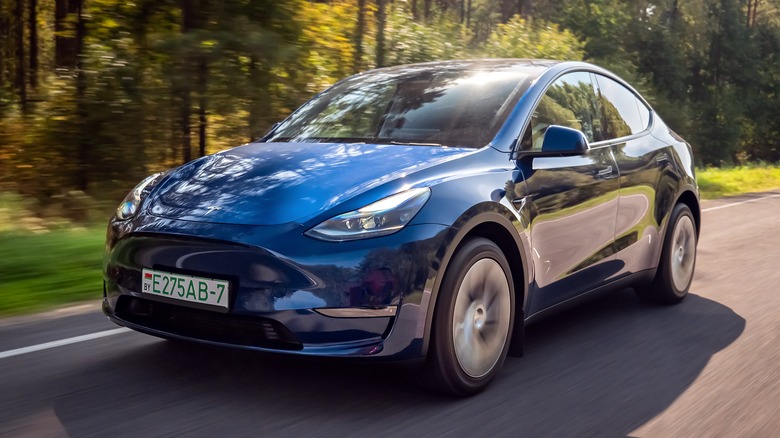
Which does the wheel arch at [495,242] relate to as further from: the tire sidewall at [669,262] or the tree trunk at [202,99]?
the tree trunk at [202,99]

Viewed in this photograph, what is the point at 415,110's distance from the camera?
4.81 m

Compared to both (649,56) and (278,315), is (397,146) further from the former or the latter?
(649,56)

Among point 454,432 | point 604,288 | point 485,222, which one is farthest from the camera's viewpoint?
point 604,288

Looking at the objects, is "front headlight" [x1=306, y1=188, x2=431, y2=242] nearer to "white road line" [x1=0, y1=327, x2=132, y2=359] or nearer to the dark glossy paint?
the dark glossy paint

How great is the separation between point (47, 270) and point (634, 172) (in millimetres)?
4034

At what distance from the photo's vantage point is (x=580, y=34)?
39.0 metres

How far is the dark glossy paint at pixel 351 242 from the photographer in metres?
3.55

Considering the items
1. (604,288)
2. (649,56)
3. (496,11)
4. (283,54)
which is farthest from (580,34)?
(604,288)

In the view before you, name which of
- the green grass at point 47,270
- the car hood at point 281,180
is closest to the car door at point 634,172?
the car hood at point 281,180

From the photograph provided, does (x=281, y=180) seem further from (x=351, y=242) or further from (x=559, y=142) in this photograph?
(x=559, y=142)

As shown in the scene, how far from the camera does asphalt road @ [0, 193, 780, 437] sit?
3.55m

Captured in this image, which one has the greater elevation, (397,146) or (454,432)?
(397,146)

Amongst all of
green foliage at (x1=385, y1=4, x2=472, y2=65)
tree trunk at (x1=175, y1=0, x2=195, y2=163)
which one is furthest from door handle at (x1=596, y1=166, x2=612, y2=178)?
green foliage at (x1=385, y1=4, x2=472, y2=65)

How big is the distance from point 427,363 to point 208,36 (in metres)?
8.29
